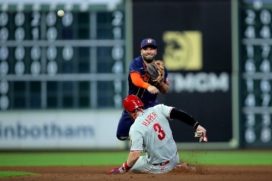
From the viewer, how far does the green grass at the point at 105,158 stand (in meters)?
15.4

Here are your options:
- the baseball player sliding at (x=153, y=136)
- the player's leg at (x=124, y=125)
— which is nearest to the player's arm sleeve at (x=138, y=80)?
the baseball player sliding at (x=153, y=136)

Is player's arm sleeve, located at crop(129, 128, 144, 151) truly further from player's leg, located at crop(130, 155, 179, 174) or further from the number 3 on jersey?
player's leg, located at crop(130, 155, 179, 174)

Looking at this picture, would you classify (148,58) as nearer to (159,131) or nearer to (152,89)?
(152,89)

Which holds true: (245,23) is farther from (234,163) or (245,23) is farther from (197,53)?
(234,163)

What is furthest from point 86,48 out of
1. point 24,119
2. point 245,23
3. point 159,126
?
point 159,126

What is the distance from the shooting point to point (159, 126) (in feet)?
34.4

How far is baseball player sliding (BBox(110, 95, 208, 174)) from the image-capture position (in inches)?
410

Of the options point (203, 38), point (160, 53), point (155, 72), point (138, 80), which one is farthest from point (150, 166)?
point (203, 38)

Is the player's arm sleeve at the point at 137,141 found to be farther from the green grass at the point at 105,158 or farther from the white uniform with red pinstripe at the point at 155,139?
the green grass at the point at 105,158

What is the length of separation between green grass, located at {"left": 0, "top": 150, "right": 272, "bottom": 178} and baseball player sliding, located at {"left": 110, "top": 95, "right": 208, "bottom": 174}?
387 cm

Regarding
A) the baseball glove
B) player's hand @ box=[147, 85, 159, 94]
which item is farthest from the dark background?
player's hand @ box=[147, 85, 159, 94]

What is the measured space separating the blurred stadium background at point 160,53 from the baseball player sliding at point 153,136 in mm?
8322

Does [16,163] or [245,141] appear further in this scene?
[245,141]

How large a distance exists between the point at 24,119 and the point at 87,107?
138 cm
